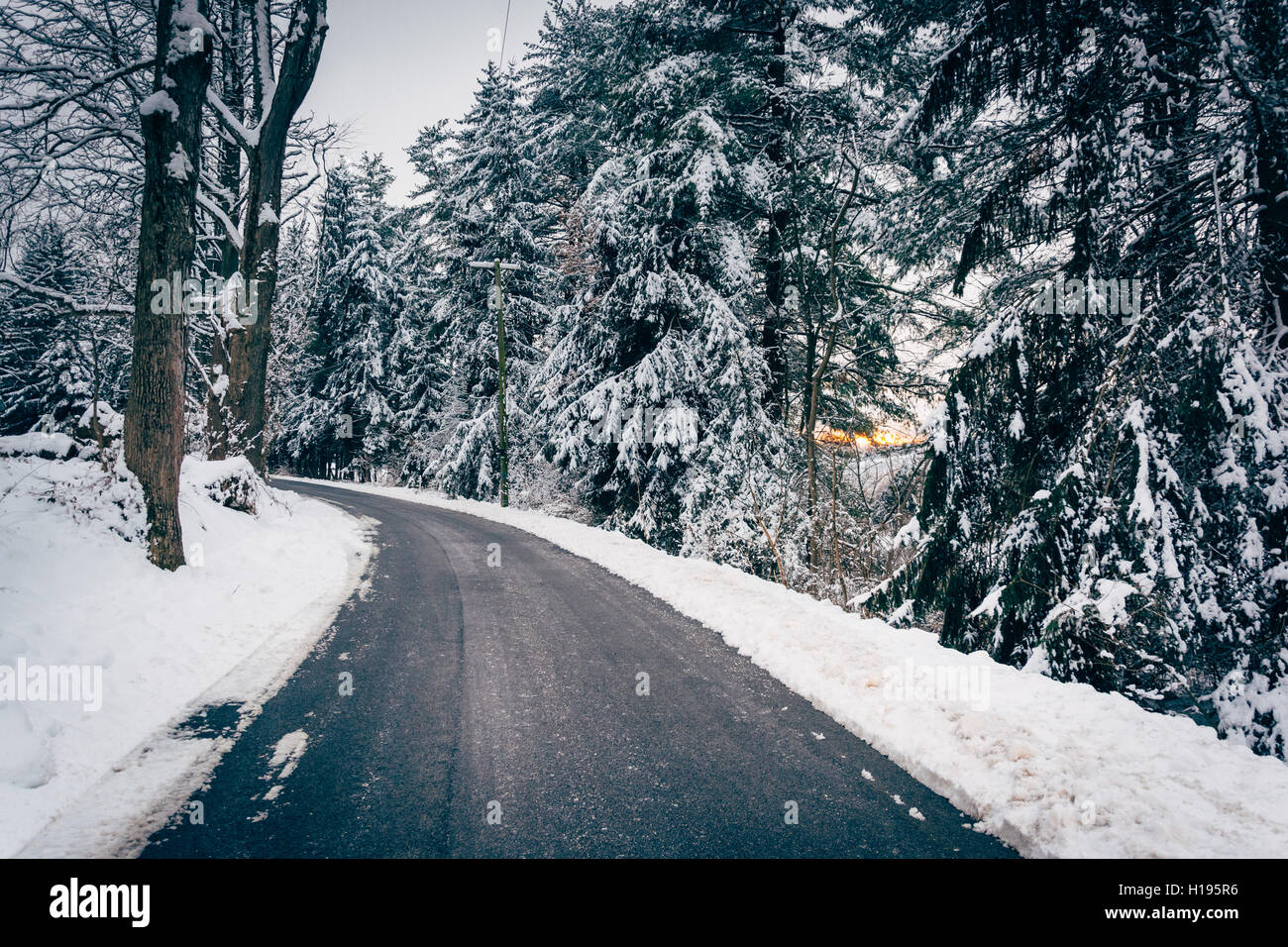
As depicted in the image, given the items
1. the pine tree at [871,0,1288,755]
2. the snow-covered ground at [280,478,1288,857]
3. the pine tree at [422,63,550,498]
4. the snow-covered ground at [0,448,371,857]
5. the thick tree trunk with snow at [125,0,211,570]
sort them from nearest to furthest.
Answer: the snow-covered ground at [280,478,1288,857] < the snow-covered ground at [0,448,371,857] < the pine tree at [871,0,1288,755] < the thick tree trunk with snow at [125,0,211,570] < the pine tree at [422,63,550,498]

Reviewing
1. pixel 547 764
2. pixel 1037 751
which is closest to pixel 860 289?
pixel 1037 751

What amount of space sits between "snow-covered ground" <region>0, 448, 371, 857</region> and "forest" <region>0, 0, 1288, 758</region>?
0.60 meters

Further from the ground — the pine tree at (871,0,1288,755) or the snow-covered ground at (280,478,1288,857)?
the pine tree at (871,0,1288,755)

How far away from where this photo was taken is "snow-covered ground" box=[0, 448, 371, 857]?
289 centimetres

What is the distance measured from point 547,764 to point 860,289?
12.3m

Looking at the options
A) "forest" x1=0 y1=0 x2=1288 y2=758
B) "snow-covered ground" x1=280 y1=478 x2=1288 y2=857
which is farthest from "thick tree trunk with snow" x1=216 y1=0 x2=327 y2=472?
"snow-covered ground" x1=280 y1=478 x2=1288 y2=857

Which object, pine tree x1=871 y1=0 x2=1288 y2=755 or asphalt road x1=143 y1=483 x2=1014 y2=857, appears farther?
pine tree x1=871 y1=0 x2=1288 y2=755

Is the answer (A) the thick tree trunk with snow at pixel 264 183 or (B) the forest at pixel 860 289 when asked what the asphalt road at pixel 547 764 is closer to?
(B) the forest at pixel 860 289

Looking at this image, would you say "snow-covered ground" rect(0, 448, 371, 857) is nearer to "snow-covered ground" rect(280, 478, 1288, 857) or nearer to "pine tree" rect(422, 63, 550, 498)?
"snow-covered ground" rect(280, 478, 1288, 857)

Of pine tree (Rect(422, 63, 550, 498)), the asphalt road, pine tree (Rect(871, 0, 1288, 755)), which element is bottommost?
the asphalt road

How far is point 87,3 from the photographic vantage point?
8125 mm

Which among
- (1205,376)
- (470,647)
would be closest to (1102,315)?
(1205,376)

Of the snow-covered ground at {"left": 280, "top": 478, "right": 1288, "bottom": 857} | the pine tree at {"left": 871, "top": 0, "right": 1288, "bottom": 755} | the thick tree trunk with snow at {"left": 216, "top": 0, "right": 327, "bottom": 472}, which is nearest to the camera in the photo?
the snow-covered ground at {"left": 280, "top": 478, "right": 1288, "bottom": 857}

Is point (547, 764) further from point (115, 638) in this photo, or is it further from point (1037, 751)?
point (115, 638)
